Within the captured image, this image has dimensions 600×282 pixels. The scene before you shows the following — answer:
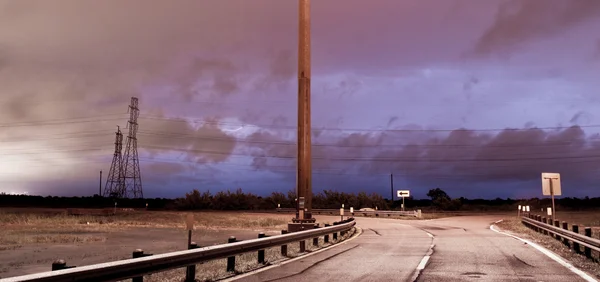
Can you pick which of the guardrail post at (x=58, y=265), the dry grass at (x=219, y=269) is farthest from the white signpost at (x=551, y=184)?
the guardrail post at (x=58, y=265)

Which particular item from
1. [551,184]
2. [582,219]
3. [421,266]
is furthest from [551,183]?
[582,219]

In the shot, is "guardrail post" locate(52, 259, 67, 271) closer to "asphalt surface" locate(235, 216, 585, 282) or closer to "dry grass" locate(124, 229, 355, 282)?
"dry grass" locate(124, 229, 355, 282)

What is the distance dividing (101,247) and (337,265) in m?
12.9

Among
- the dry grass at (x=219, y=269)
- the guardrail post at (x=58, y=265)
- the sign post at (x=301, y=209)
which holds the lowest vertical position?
the dry grass at (x=219, y=269)

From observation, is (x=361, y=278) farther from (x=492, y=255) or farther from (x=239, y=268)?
(x=492, y=255)

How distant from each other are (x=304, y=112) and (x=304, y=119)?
30 cm

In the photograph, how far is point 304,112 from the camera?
21.1m

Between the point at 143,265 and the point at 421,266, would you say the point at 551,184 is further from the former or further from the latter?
the point at 143,265

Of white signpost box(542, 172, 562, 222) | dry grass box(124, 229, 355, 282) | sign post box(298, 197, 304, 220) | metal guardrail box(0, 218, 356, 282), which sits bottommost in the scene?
dry grass box(124, 229, 355, 282)

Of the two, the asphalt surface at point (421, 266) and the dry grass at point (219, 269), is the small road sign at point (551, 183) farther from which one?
the dry grass at point (219, 269)

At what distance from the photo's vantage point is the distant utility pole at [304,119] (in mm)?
20836

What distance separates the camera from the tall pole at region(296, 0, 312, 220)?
20875 mm

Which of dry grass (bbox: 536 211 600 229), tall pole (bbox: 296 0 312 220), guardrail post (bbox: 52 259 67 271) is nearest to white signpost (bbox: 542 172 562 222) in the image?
dry grass (bbox: 536 211 600 229)

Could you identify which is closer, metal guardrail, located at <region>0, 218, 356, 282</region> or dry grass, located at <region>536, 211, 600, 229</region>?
metal guardrail, located at <region>0, 218, 356, 282</region>
